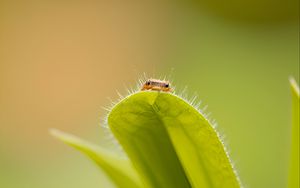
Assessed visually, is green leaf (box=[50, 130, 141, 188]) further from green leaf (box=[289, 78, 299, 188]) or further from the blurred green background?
the blurred green background

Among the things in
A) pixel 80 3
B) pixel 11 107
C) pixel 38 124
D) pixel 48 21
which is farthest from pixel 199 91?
pixel 80 3

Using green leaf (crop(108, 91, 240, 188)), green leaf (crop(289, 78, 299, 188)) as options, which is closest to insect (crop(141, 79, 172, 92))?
green leaf (crop(108, 91, 240, 188))

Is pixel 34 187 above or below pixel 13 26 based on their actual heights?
below

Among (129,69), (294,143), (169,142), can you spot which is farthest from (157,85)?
(129,69)

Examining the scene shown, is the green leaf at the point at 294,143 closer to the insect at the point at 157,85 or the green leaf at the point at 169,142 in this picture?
the green leaf at the point at 169,142

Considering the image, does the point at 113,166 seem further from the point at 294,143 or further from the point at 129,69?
the point at 129,69

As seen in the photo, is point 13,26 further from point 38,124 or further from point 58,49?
point 38,124
